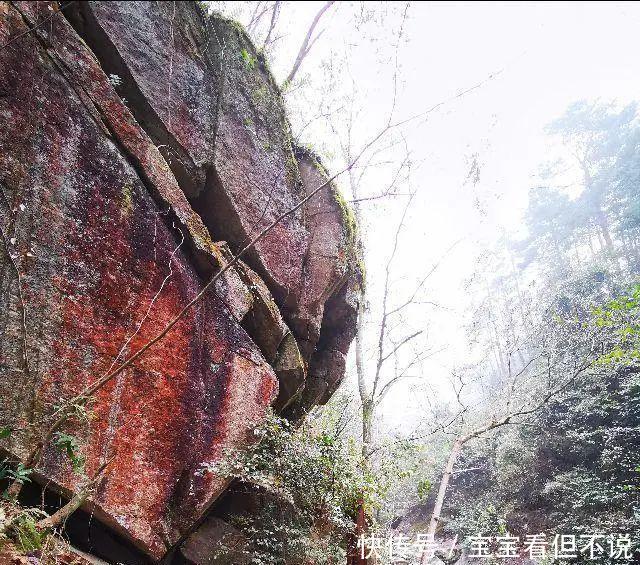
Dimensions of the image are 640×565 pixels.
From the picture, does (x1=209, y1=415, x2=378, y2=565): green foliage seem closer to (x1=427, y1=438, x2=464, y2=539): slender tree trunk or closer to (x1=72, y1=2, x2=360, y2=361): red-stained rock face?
(x1=427, y1=438, x2=464, y2=539): slender tree trunk

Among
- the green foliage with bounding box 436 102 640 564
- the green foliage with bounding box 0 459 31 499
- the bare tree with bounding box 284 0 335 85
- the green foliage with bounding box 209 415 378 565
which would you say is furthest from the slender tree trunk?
the bare tree with bounding box 284 0 335 85

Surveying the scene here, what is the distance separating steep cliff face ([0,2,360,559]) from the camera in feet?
13.8

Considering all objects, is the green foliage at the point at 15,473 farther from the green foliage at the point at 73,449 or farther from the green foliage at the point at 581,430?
the green foliage at the point at 581,430

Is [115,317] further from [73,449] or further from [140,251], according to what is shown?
[73,449]

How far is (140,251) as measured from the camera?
16.7 ft

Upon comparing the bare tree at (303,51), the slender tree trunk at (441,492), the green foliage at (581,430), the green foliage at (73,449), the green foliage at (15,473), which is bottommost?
the green foliage at (15,473)

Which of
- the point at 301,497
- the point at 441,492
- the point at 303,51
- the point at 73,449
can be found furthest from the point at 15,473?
the point at 303,51

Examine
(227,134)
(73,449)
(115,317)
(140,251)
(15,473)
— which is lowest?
(15,473)

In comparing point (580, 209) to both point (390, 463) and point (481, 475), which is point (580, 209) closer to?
point (481, 475)

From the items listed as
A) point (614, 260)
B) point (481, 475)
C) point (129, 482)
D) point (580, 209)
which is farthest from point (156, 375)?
point (580, 209)

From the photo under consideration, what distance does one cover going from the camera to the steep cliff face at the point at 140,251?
13.8 feet

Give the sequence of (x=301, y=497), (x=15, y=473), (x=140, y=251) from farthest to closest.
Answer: (x=301, y=497) → (x=140, y=251) → (x=15, y=473)

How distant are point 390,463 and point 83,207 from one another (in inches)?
250

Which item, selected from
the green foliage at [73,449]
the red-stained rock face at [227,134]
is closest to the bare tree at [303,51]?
the red-stained rock face at [227,134]
